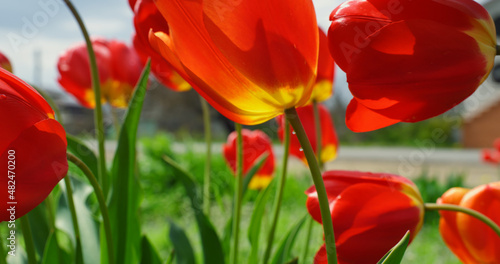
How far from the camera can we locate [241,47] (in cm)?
35

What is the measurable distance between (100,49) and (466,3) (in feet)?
2.99

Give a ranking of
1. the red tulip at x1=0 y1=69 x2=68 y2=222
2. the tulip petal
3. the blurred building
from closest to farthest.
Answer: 1. the red tulip at x1=0 y1=69 x2=68 y2=222
2. the tulip petal
3. the blurred building

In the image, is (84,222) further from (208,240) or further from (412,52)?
(412,52)

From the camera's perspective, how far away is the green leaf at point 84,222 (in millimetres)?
772

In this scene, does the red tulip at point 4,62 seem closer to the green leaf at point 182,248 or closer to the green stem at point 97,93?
the green stem at point 97,93

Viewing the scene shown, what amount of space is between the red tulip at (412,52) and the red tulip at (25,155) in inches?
8.3

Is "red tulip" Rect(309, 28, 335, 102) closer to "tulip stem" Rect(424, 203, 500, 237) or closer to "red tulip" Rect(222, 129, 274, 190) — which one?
"tulip stem" Rect(424, 203, 500, 237)

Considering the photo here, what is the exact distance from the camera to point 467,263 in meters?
0.52

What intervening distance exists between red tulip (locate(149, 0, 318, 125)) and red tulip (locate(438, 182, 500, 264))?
240 mm

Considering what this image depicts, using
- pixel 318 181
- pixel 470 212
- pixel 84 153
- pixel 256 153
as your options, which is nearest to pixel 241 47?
pixel 318 181

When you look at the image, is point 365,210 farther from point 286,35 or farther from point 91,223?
point 91,223

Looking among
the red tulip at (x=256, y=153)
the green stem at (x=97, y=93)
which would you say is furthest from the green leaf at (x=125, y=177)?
the red tulip at (x=256, y=153)

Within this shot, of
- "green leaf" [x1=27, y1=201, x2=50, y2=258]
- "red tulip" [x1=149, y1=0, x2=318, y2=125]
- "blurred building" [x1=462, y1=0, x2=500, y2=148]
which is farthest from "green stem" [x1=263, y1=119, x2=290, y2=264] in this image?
"blurred building" [x1=462, y1=0, x2=500, y2=148]

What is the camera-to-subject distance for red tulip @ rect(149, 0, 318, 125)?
340 millimetres
